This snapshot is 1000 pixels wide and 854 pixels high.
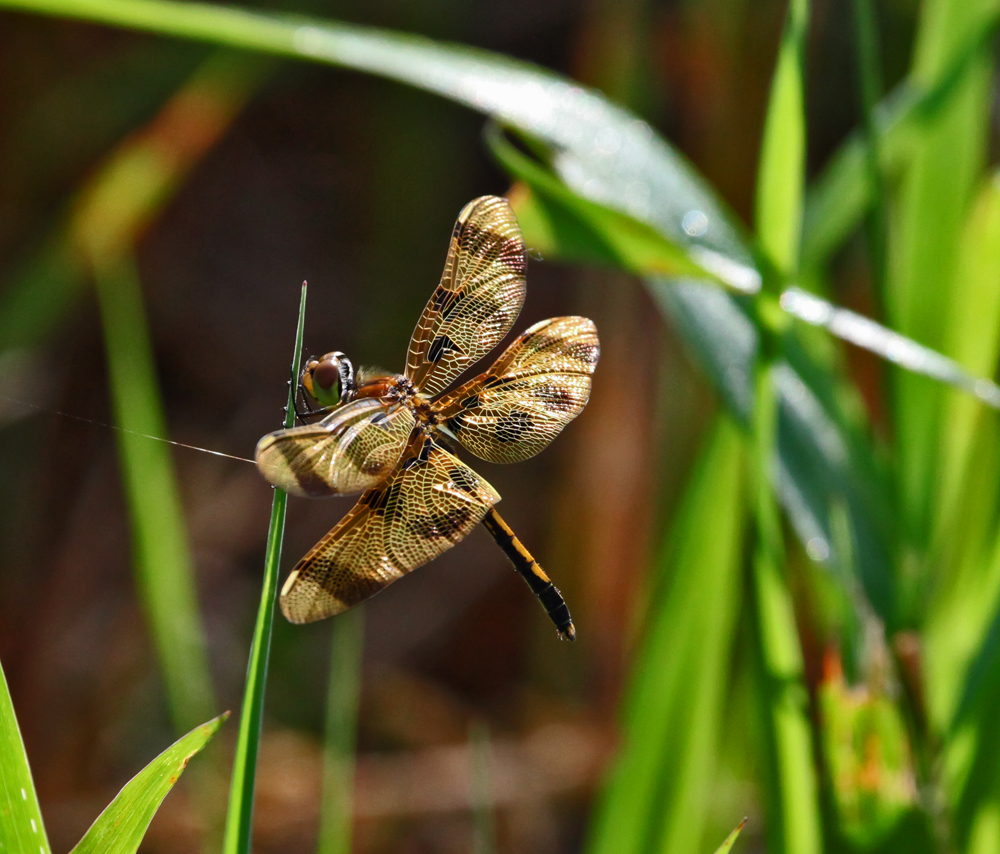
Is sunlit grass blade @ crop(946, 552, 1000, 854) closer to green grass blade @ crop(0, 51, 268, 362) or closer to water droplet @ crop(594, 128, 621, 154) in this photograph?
water droplet @ crop(594, 128, 621, 154)

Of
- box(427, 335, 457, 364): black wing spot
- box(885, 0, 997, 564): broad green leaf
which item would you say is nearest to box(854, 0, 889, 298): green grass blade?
box(885, 0, 997, 564): broad green leaf

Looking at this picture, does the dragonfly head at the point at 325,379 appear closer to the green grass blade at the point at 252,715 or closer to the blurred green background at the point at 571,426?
the green grass blade at the point at 252,715

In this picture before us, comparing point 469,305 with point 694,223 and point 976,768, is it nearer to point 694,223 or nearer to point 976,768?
point 694,223

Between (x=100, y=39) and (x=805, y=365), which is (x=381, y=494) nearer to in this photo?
(x=805, y=365)

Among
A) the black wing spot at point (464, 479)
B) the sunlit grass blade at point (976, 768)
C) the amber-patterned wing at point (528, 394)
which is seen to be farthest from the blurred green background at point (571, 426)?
the black wing spot at point (464, 479)

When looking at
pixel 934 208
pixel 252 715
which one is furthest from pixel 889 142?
pixel 252 715

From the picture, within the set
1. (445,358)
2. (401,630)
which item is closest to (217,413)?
(401,630)
